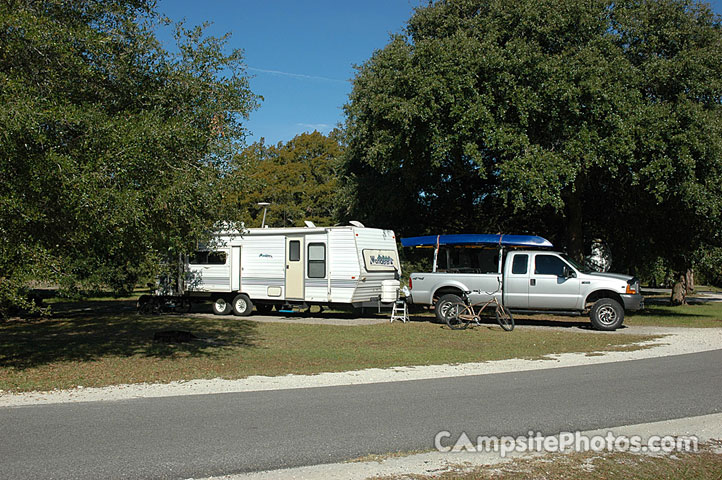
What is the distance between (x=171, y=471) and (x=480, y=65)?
1495 centimetres

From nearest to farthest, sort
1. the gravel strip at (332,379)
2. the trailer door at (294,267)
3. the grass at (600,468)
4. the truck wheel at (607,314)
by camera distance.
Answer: the grass at (600,468) → the gravel strip at (332,379) → the truck wheel at (607,314) → the trailer door at (294,267)

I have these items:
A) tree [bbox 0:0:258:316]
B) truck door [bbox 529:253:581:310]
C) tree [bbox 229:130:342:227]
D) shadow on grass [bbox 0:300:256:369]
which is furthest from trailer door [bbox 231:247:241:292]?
tree [bbox 229:130:342:227]

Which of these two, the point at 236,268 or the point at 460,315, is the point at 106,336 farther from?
the point at 460,315

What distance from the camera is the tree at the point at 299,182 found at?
45.6 metres

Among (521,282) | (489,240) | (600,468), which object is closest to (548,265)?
(521,282)

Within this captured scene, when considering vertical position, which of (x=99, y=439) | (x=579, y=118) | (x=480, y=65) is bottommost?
(x=99, y=439)

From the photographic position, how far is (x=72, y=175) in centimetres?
842

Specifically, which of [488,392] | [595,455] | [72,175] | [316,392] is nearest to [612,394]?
[488,392]

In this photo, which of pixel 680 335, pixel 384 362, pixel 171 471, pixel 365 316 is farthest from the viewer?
pixel 365 316

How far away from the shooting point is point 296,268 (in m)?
19.8

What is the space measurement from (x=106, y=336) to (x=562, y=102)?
528 inches

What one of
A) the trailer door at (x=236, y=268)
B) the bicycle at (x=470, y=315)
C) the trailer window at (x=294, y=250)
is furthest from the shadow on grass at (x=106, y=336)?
the bicycle at (x=470, y=315)

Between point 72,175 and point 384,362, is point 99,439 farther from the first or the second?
point 384,362

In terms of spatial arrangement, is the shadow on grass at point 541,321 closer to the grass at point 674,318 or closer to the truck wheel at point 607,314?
the truck wheel at point 607,314
